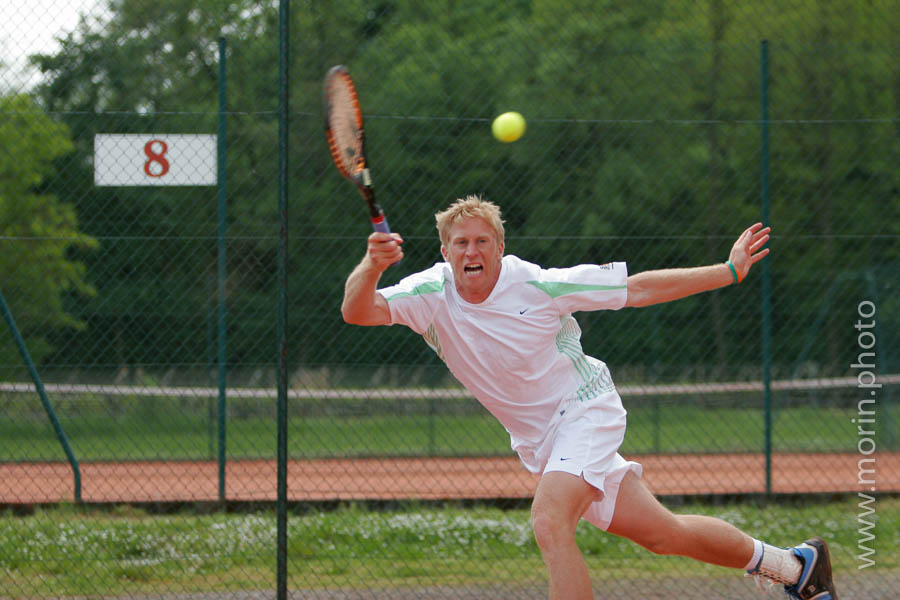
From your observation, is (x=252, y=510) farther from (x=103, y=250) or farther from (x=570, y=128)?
(x=570, y=128)

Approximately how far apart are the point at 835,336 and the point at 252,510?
21.2 feet

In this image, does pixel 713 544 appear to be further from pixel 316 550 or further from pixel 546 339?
pixel 316 550

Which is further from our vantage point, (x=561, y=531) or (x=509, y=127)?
(x=509, y=127)

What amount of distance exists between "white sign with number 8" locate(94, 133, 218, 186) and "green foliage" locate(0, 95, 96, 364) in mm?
596

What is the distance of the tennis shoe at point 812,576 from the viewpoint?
399cm

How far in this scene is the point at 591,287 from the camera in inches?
146

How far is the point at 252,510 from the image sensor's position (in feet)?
21.0

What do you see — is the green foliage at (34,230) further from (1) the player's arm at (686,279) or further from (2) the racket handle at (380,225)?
(1) the player's arm at (686,279)

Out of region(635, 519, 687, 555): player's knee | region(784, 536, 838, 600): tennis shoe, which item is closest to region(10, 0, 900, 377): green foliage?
region(784, 536, 838, 600): tennis shoe

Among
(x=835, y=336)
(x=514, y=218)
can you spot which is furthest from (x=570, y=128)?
(x=835, y=336)

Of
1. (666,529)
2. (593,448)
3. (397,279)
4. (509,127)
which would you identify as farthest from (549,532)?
(397,279)

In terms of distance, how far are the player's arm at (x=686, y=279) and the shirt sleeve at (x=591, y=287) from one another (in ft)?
0.14

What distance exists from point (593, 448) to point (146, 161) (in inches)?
117

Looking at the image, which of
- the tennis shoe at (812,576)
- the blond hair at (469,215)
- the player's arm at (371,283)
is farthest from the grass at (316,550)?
the blond hair at (469,215)
